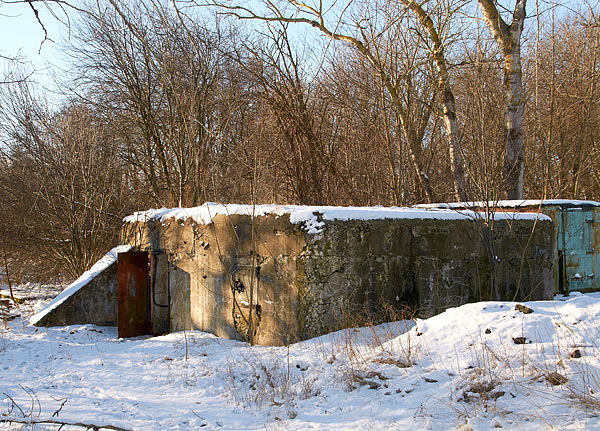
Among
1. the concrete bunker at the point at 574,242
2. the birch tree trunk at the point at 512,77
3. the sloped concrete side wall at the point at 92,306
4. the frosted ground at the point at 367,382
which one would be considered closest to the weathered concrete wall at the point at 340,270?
the frosted ground at the point at 367,382

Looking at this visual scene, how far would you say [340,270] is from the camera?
564 cm

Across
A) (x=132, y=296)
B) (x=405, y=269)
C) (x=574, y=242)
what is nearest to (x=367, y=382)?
(x=405, y=269)

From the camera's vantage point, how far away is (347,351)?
185 inches

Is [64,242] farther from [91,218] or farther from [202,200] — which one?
[202,200]

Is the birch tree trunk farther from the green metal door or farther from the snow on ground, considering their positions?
the snow on ground

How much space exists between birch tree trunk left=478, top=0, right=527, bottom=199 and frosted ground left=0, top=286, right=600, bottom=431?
592cm

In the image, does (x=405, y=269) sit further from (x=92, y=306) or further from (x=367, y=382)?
(x=92, y=306)

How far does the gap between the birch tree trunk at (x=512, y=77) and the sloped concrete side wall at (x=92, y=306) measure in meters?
7.56

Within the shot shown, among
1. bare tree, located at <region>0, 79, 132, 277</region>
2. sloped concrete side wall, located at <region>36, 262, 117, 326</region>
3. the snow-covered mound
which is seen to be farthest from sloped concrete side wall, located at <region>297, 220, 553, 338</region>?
bare tree, located at <region>0, 79, 132, 277</region>

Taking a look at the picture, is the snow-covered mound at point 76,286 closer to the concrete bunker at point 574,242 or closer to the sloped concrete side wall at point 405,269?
the sloped concrete side wall at point 405,269

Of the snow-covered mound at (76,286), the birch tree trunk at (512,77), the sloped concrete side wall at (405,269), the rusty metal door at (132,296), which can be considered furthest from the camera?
the birch tree trunk at (512,77)

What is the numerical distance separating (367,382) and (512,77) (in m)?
8.38

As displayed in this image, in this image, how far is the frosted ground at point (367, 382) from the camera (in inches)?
133

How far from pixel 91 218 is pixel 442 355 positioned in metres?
9.75
